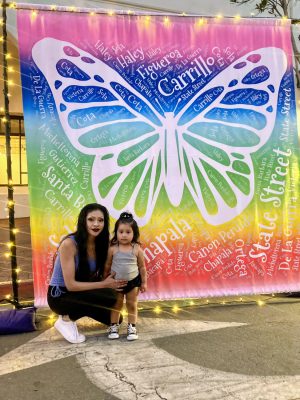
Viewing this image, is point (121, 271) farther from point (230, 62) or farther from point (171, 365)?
point (230, 62)

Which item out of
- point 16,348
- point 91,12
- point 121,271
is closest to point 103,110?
point 91,12

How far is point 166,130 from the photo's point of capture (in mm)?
4254

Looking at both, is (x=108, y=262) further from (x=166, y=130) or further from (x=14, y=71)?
(x=14, y=71)

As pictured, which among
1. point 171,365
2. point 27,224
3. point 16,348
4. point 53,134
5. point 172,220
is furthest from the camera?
point 27,224

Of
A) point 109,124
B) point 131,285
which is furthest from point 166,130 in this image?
point 131,285

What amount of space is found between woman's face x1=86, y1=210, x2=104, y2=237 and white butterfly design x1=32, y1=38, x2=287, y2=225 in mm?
601

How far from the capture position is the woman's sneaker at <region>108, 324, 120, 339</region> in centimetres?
352

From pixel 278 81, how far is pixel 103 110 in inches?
72.1

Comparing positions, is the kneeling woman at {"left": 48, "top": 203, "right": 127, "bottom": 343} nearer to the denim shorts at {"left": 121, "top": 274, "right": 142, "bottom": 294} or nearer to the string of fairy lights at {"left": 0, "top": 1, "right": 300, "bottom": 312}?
the denim shorts at {"left": 121, "top": 274, "right": 142, "bottom": 294}

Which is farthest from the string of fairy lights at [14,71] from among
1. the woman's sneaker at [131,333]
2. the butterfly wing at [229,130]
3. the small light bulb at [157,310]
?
the woman's sneaker at [131,333]

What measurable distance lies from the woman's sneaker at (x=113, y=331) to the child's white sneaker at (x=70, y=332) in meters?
0.21

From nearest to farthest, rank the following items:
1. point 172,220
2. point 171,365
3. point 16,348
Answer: point 171,365, point 16,348, point 172,220

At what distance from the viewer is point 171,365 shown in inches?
118

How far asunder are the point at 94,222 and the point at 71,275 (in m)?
0.45
